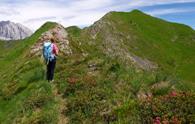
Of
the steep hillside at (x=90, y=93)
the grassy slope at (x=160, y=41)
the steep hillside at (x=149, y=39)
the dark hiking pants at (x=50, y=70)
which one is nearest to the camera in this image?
the steep hillside at (x=90, y=93)

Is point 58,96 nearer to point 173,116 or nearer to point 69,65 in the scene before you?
point 69,65

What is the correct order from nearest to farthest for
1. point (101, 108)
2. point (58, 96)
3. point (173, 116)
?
1. point (173, 116)
2. point (101, 108)
3. point (58, 96)

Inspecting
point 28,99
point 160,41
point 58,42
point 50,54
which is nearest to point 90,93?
point 28,99

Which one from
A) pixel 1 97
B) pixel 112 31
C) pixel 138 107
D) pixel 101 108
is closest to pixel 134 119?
pixel 138 107

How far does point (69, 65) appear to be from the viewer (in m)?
30.4

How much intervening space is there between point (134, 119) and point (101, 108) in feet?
10.2

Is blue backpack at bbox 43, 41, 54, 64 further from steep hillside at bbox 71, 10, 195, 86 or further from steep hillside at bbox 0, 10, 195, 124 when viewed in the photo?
steep hillside at bbox 71, 10, 195, 86

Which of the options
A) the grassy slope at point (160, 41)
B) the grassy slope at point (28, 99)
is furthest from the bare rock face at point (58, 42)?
the grassy slope at point (160, 41)

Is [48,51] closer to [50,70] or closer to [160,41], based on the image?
[50,70]

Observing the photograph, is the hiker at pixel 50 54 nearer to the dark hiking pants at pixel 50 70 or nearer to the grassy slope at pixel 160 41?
the dark hiking pants at pixel 50 70

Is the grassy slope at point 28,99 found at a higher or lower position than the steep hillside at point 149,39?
higher

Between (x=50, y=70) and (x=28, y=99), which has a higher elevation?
(x=50, y=70)

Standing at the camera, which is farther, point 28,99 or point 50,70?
point 50,70

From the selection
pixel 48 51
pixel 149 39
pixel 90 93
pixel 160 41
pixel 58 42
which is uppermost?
pixel 48 51
